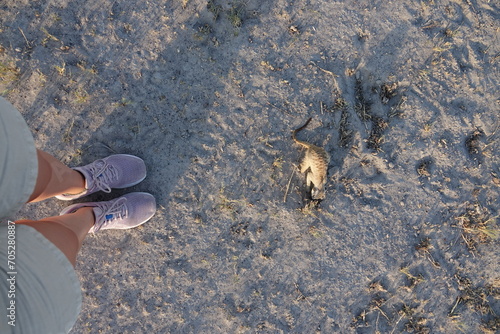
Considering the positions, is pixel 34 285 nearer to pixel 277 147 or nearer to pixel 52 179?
pixel 52 179

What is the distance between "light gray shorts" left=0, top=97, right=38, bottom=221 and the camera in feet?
6.68

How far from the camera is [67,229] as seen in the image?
8.41ft

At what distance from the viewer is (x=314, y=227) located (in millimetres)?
3748

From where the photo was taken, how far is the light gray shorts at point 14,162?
6.68ft

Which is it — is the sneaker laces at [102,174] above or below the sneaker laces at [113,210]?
above

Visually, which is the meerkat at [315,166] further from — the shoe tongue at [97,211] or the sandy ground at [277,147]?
the shoe tongue at [97,211]

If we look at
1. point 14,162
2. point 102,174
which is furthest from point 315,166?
point 14,162

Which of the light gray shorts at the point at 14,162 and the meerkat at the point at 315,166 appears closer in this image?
the light gray shorts at the point at 14,162

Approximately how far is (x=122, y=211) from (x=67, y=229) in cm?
81

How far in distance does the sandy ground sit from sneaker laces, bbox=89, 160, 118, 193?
11.4 inches

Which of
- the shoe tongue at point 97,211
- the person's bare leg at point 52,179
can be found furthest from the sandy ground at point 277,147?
the person's bare leg at point 52,179

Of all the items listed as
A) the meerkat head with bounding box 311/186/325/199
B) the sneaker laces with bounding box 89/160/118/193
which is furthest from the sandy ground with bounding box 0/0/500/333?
the sneaker laces with bounding box 89/160/118/193

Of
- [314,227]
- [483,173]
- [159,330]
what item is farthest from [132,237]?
[483,173]

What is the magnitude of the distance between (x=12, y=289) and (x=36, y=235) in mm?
344
